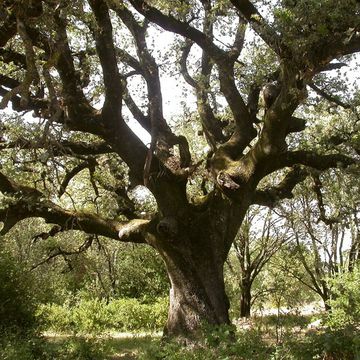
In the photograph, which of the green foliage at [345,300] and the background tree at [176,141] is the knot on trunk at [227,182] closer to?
the background tree at [176,141]

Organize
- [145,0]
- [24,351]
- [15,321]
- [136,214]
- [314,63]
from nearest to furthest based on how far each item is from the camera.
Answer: [314,63]
[24,351]
[145,0]
[15,321]
[136,214]

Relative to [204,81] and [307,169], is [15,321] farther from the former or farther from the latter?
[307,169]

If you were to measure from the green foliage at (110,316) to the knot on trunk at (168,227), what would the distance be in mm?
7322

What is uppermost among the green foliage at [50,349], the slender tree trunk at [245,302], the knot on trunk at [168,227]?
the knot on trunk at [168,227]

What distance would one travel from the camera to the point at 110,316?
1614 centimetres

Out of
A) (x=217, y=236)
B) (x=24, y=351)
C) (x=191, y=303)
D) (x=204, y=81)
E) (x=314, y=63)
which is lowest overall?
(x=24, y=351)

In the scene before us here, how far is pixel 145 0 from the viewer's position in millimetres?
8195

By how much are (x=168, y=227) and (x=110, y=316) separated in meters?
8.85

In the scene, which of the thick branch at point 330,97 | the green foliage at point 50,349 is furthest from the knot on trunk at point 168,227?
the thick branch at point 330,97

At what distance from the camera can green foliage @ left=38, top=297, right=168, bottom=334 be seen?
49.5 feet

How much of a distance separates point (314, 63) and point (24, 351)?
249 inches

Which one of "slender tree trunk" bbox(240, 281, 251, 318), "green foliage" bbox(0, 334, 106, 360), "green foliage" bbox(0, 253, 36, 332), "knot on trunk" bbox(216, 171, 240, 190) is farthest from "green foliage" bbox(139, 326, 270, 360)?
"slender tree trunk" bbox(240, 281, 251, 318)

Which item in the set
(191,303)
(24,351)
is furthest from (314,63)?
(24,351)

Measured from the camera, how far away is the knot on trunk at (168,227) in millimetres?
8602
